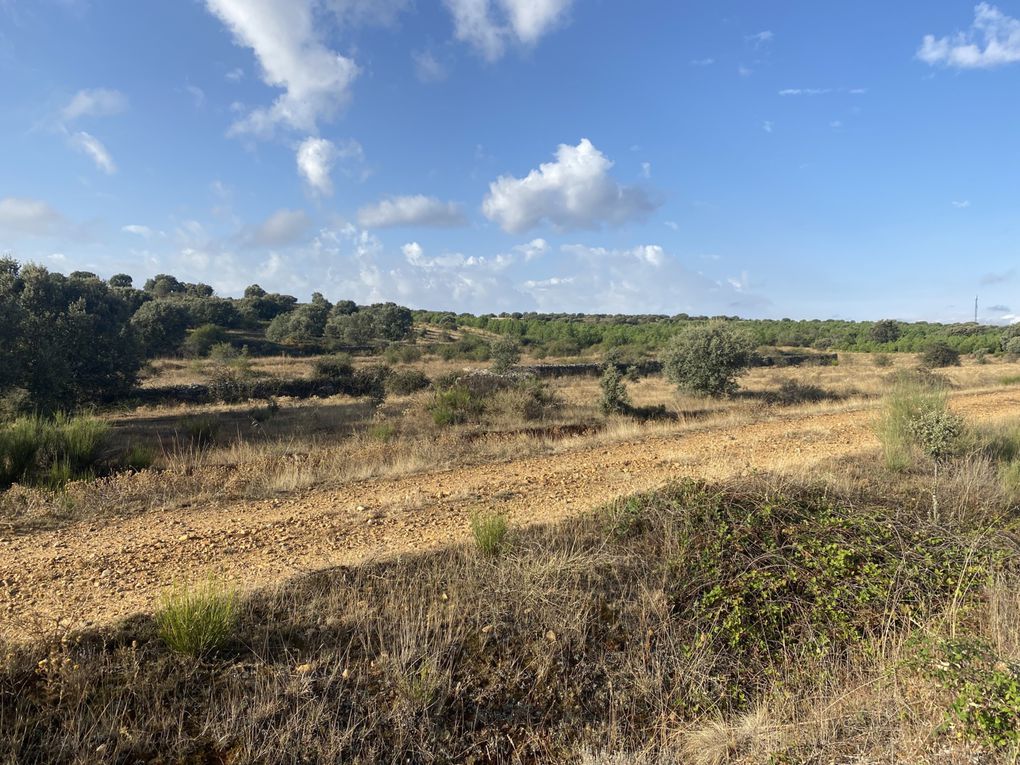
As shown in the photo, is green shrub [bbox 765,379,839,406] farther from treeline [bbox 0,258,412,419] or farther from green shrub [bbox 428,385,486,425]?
treeline [bbox 0,258,412,419]

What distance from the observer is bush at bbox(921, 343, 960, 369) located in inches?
1511

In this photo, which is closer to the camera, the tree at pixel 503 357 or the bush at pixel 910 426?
the bush at pixel 910 426

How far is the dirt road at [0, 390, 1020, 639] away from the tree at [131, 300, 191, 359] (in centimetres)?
3371

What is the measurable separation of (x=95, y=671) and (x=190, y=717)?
0.67 meters

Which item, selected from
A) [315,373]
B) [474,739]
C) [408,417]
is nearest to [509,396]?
[408,417]

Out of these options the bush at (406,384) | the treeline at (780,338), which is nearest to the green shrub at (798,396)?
the bush at (406,384)

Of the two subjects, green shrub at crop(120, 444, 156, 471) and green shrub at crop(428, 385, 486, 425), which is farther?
green shrub at crop(428, 385, 486, 425)

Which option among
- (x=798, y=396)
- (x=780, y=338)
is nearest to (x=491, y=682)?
(x=798, y=396)

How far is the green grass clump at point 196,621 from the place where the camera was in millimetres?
3457

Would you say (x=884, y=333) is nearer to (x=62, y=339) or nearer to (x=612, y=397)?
(x=612, y=397)

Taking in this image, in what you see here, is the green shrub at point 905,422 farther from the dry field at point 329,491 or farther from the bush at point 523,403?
the bush at point 523,403

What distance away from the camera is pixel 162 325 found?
3803cm

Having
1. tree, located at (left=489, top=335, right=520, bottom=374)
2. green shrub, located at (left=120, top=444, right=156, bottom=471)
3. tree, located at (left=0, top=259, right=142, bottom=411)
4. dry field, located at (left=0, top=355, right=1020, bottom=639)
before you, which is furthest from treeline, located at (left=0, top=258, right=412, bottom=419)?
tree, located at (left=489, top=335, right=520, bottom=374)

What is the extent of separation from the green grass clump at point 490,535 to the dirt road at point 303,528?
0.49m
